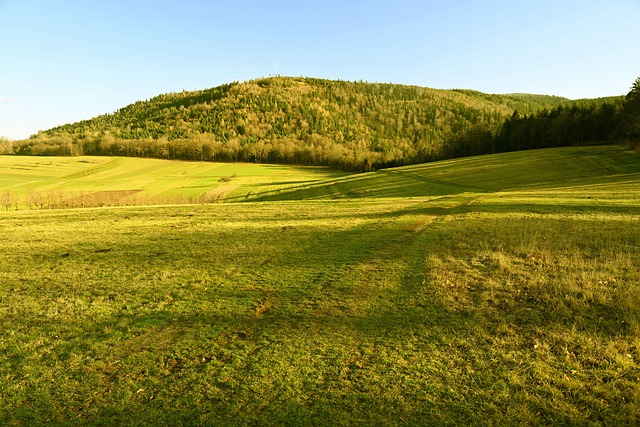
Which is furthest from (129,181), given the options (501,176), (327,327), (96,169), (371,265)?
(327,327)

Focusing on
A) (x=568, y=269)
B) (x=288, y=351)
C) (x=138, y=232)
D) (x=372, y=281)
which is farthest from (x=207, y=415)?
(x=138, y=232)

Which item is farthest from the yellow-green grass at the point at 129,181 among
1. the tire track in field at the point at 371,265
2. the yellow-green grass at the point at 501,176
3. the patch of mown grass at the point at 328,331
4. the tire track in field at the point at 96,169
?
the patch of mown grass at the point at 328,331

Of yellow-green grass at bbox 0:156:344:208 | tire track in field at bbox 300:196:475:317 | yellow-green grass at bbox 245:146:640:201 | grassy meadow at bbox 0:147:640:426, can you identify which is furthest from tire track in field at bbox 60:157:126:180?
tire track in field at bbox 300:196:475:317

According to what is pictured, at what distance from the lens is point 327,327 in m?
9.72

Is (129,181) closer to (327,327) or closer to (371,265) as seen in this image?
(371,265)

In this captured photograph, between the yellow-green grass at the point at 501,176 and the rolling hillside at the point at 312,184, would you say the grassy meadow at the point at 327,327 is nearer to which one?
the rolling hillside at the point at 312,184

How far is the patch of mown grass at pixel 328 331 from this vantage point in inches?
261

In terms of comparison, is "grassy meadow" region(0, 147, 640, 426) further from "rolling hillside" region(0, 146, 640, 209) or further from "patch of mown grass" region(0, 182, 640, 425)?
"rolling hillside" region(0, 146, 640, 209)

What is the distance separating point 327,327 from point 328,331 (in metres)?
0.25

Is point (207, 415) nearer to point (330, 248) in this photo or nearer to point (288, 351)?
point (288, 351)

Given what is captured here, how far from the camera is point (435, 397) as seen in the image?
6758mm

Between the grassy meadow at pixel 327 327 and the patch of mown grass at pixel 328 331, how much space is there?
50mm

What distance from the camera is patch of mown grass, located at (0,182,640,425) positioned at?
6641 mm

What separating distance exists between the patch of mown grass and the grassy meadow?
0.05 meters
